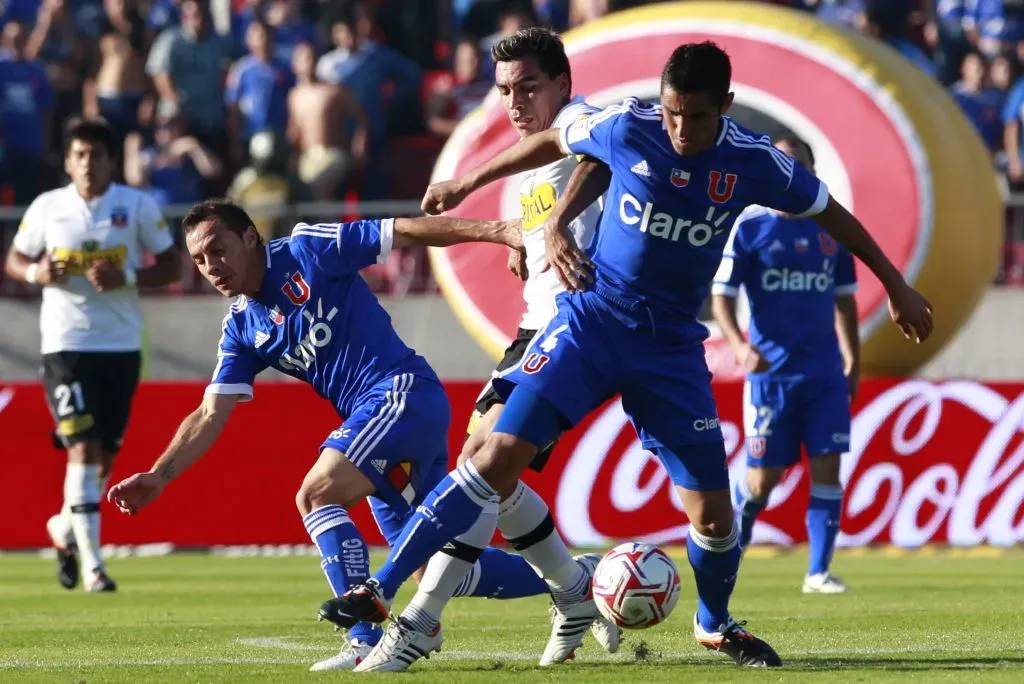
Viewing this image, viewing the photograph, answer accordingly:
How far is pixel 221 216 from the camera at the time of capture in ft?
22.8

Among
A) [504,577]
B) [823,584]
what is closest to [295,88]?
[823,584]

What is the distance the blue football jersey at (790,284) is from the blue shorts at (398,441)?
11.9 feet

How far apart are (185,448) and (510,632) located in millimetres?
1966

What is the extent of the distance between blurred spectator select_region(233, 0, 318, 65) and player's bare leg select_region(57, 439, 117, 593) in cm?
836

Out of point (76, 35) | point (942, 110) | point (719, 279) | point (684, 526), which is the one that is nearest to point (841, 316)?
point (719, 279)

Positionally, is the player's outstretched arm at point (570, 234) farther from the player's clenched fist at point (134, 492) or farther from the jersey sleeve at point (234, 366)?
the player's clenched fist at point (134, 492)

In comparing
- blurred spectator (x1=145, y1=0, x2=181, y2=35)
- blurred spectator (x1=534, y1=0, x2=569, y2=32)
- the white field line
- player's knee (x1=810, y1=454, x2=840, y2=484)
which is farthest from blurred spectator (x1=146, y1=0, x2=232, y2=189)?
the white field line

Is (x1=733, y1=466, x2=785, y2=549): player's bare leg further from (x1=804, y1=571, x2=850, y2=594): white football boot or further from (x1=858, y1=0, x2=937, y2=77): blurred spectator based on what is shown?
(x1=858, y1=0, x2=937, y2=77): blurred spectator

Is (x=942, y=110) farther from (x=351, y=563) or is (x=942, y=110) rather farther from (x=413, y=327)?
(x=351, y=563)

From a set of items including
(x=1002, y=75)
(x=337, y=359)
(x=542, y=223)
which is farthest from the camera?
(x=1002, y=75)

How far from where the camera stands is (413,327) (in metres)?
16.0

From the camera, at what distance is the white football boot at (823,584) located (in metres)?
10.1

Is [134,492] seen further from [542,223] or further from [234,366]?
[542,223]

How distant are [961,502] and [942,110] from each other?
309 centimetres
